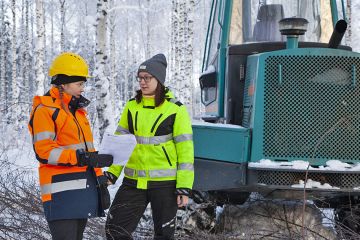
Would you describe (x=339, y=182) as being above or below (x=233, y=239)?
above

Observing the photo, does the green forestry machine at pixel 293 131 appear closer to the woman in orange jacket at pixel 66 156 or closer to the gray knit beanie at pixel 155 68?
the gray knit beanie at pixel 155 68

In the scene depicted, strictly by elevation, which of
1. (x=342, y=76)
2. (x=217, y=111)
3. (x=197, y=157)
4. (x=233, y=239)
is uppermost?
(x=342, y=76)

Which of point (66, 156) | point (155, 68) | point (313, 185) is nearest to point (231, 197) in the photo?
point (313, 185)

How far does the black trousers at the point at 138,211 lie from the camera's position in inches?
147

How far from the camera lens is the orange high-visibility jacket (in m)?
3.00

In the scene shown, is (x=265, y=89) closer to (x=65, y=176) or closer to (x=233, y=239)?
(x=233, y=239)

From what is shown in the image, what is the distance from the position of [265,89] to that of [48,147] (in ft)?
6.64

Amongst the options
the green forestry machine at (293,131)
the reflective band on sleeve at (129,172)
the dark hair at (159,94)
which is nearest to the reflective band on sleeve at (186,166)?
the reflective band on sleeve at (129,172)

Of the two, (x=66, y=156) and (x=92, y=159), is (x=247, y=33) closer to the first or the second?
(x=92, y=159)

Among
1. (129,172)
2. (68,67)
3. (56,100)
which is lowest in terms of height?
(129,172)

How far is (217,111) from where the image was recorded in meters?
5.34

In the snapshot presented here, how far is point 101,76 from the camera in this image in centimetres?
1042

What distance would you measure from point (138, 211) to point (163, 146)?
57 centimetres

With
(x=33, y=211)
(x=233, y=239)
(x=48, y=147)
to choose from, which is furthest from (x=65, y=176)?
(x=233, y=239)
